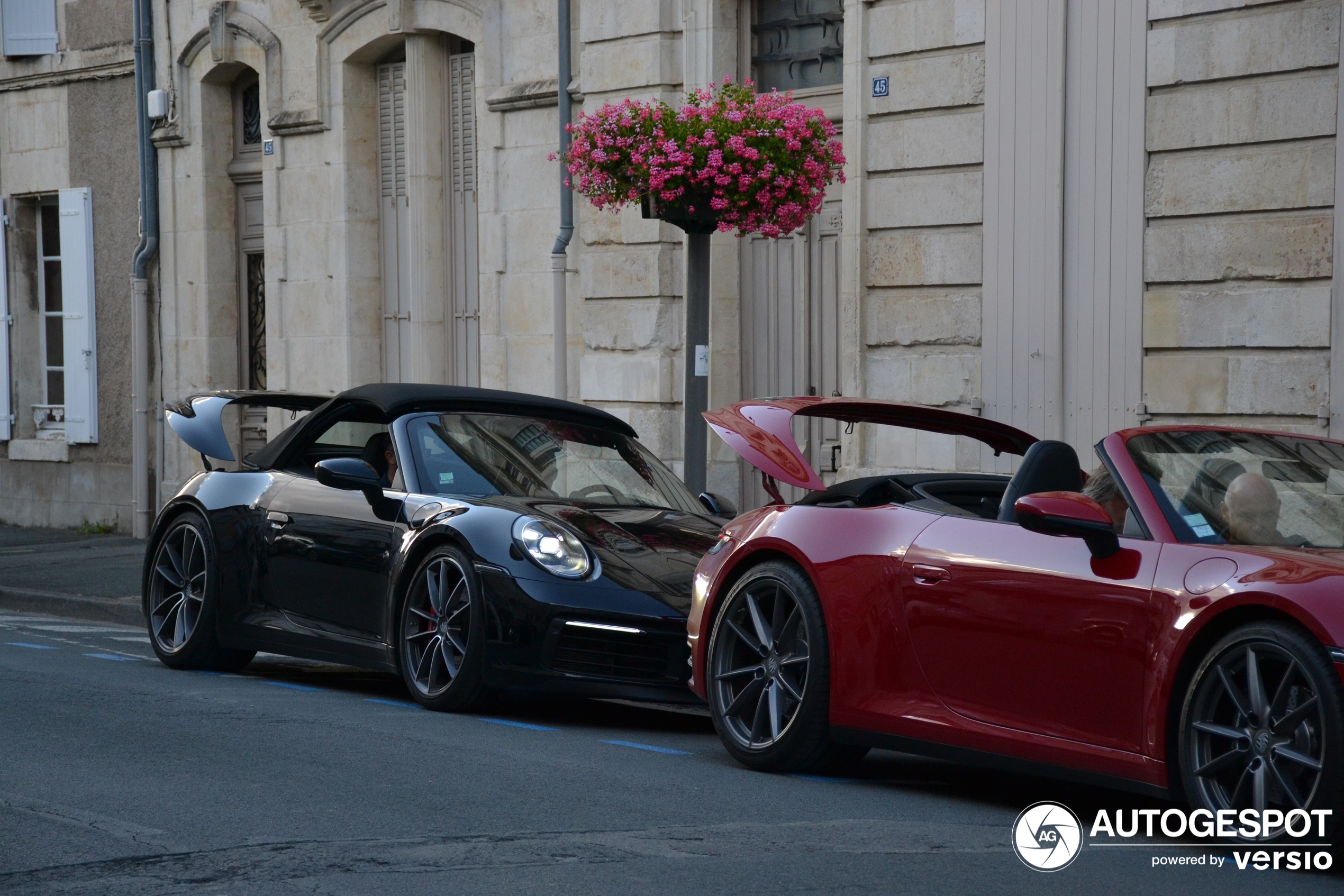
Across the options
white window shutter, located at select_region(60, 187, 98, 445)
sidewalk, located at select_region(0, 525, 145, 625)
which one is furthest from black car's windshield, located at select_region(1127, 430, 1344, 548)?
white window shutter, located at select_region(60, 187, 98, 445)

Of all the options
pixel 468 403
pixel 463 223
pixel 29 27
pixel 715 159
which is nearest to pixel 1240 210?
pixel 715 159

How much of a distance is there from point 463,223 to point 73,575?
4.87m

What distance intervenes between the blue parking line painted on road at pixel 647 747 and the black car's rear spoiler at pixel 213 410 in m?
3.03

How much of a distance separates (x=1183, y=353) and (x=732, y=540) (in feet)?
19.5

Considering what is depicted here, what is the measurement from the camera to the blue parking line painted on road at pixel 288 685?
846 centimetres

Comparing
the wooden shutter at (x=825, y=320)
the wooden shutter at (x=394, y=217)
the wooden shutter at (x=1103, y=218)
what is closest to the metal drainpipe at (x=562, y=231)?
the wooden shutter at (x=825, y=320)

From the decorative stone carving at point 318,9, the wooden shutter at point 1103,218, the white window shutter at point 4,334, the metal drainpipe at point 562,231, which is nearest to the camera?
the wooden shutter at point 1103,218

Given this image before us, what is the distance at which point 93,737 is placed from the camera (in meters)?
6.67

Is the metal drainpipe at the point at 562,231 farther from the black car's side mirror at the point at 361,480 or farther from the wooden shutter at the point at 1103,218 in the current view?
the black car's side mirror at the point at 361,480

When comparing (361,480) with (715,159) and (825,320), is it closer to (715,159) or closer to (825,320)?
(715,159)

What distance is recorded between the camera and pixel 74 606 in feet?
43.0

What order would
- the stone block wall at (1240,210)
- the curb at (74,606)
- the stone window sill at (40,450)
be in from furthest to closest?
the stone window sill at (40,450)
the curb at (74,606)
the stone block wall at (1240,210)

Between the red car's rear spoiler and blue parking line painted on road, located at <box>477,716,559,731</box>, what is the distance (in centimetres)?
143

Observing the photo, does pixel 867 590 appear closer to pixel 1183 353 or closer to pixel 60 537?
pixel 1183 353
